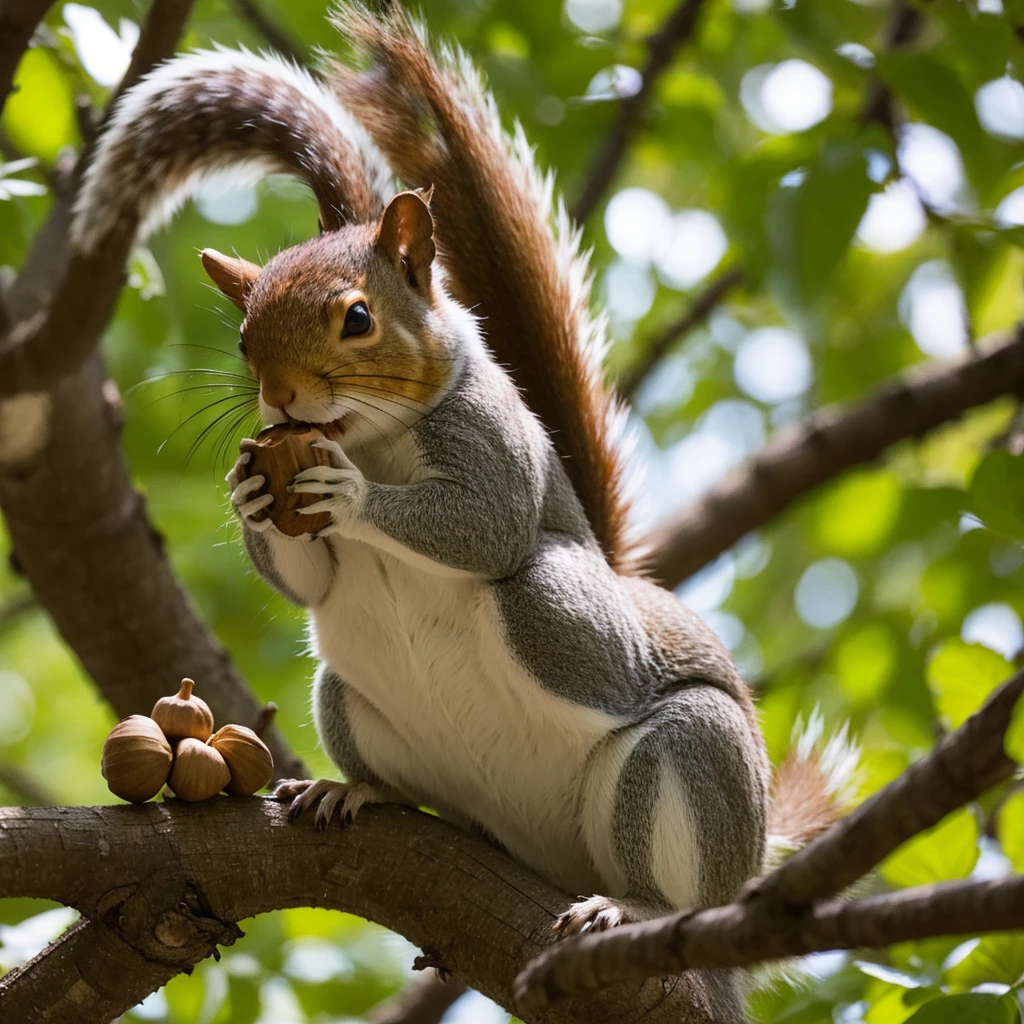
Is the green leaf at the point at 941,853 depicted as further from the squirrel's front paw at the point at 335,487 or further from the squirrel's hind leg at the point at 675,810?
the squirrel's front paw at the point at 335,487

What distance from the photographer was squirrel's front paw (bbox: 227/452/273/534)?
7.04 feet

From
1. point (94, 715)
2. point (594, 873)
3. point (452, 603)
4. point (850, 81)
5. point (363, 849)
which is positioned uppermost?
point (850, 81)

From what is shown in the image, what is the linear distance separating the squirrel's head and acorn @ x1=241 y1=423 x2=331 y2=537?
56 mm

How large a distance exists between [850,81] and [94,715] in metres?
4.90

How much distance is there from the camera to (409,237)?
238 cm

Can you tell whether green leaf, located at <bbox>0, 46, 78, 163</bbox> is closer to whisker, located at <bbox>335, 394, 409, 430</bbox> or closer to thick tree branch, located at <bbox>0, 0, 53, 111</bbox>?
thick tree branch, located at <bbox>0, 0, 53, 111</bbox>

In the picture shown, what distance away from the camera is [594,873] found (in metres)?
2.47

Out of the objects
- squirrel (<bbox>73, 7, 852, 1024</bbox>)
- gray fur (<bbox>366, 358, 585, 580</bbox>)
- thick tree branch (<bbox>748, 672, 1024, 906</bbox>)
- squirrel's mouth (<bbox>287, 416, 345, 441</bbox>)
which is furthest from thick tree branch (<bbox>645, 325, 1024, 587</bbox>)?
thick tree branch (<bbox>748, 672, 1024, 906</bbox>)

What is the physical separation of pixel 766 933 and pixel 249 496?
1163 mm

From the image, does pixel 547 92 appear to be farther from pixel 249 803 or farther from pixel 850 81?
pixel 249 803

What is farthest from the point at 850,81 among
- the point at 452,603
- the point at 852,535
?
the point at 452,603

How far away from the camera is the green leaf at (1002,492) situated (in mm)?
1894

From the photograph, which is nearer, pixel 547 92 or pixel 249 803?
pixel 249 803

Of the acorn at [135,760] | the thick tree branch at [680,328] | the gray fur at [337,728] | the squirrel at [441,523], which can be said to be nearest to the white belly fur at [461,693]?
the squirrel at [441,523]
